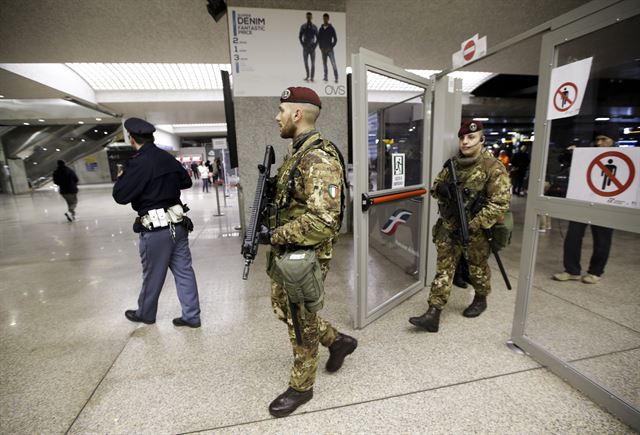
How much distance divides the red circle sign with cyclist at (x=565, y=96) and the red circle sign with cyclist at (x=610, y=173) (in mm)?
339

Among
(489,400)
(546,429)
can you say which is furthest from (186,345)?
(546,429)

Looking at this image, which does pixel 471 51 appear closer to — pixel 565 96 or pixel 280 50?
pixel 565 96

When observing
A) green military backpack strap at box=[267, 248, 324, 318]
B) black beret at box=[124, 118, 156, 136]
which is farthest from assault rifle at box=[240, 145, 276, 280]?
black beret at box=[124, 118, 156, 136]

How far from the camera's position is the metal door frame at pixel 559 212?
152cm

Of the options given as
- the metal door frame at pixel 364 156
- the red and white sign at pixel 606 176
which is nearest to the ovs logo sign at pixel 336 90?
the metal door frame at pixel 364 156

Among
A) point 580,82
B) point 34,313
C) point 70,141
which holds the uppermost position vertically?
point 70,141

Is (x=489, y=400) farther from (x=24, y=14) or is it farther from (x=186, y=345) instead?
(x=24, y=14)

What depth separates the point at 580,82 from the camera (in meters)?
1.63

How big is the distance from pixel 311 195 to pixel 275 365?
1.38 metres

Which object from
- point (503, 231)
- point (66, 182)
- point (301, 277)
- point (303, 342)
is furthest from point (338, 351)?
point (66, 182)

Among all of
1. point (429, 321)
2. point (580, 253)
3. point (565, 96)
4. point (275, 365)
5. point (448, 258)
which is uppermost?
point (565, 96)

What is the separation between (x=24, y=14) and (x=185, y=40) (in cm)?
225

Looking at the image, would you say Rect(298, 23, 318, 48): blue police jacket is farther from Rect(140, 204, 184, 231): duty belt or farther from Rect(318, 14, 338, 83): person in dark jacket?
Rect(140, 204, 184, 231): duty belt

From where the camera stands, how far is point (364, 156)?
2.22 metres
